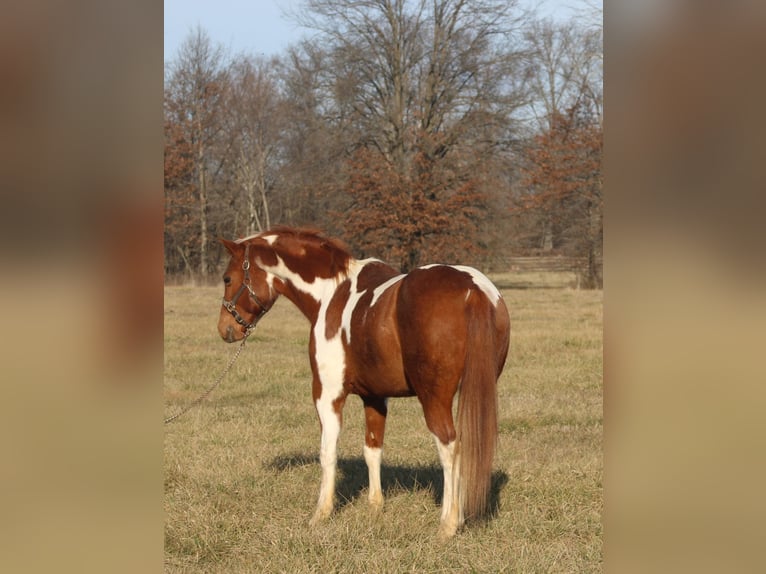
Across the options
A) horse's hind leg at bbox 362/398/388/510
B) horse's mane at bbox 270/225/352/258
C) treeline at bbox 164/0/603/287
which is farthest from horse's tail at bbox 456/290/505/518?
treeline at bbox 164/0/603/287

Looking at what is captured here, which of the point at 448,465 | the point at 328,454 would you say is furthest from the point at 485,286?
the point at 328,454

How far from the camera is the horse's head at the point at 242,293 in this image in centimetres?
598

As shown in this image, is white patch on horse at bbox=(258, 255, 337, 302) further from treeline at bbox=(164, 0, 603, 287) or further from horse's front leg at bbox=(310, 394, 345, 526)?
treeline at bbox=(164, 0, 603, 287)

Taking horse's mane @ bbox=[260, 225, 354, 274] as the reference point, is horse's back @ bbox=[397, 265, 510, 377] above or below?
below

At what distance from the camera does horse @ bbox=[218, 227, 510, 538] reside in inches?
176

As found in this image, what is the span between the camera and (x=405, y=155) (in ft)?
101

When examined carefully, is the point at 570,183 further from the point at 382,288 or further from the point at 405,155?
the point at 382,288

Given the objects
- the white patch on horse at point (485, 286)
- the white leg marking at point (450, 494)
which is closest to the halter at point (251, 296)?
the white patch on horse at point (485, 286)

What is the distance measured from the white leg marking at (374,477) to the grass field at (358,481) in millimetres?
92

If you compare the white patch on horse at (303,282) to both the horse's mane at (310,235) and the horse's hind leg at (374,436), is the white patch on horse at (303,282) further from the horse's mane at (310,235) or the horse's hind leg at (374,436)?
the horse's hind leg at (374,436)

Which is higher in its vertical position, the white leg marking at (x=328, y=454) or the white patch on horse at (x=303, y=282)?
the white patch on horse at (x=303, y=282)
